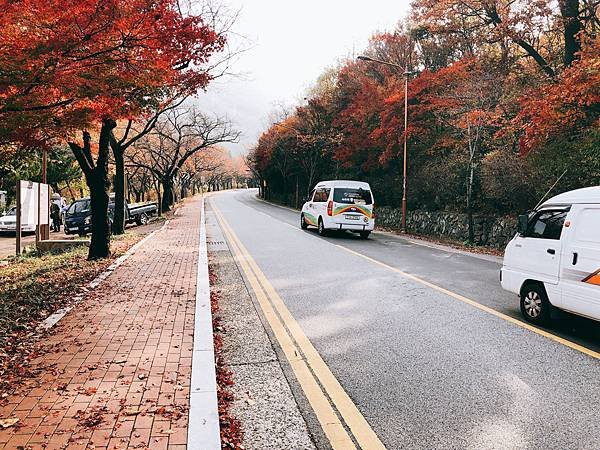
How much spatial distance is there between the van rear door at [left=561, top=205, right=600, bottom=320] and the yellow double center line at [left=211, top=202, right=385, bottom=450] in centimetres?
329

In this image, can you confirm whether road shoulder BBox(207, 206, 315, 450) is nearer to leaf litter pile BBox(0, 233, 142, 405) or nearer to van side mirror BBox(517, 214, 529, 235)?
leaf litter pile BBox(0, 233, 142, 405)

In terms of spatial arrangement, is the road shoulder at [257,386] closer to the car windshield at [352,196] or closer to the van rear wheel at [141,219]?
the car windshield at [352,196]

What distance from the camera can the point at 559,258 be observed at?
21.1 ft

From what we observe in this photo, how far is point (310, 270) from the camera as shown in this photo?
11383 mm

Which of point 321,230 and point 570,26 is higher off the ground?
point 570,26

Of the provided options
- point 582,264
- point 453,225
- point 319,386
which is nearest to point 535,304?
point 582,264

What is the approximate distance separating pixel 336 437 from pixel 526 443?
141cm

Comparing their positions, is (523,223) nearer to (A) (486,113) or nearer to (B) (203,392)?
(B) (203,392)

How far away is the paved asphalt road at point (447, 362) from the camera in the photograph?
389 centimetres

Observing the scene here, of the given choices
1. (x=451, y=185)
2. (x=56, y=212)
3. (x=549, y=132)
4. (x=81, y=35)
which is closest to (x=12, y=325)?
(x=81, y=35)

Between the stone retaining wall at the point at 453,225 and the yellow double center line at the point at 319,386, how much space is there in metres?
12.9

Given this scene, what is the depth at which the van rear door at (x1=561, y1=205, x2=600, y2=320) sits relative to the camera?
5816mm

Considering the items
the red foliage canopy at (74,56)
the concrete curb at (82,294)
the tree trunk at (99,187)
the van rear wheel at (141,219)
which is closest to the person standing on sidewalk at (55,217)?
the van rear wheel at (141,219)

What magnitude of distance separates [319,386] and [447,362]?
1543 millimetres
